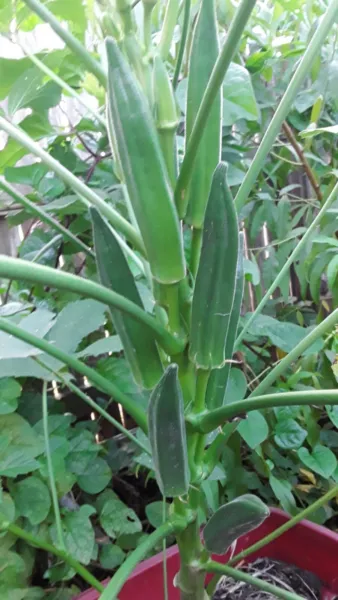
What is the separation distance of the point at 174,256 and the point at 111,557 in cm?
53

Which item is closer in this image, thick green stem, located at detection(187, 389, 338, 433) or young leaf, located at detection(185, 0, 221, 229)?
thick green stem, located at detection(187, 389, 338, 433)

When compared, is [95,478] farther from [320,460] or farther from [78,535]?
[320,460]

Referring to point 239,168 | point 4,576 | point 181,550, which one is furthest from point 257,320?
point 4,576

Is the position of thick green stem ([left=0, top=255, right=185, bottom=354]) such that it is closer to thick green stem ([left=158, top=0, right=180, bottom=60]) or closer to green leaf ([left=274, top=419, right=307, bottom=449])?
thick green stem ([left=158, top=0, right=180, bottom=60])

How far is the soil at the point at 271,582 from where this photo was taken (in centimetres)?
64

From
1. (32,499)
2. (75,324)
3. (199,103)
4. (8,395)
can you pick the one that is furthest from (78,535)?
(199,103)

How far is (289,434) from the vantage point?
0.75 meters

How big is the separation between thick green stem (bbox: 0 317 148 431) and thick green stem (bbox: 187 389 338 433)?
0.05 meters

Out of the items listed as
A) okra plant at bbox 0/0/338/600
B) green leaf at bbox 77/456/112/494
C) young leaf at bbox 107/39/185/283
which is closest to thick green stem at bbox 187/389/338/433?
okra plant at bbox 0/0/338/600

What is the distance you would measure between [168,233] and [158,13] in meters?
0.37

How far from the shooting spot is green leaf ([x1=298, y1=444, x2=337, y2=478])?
0.71 metres

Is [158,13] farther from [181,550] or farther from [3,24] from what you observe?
[181,550]

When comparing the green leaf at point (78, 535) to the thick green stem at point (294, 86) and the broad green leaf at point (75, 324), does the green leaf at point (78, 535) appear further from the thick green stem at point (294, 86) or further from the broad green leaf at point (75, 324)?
the thick green stem at point (294, 86)

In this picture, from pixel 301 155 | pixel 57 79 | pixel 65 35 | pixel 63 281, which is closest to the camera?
pixel 63 281
